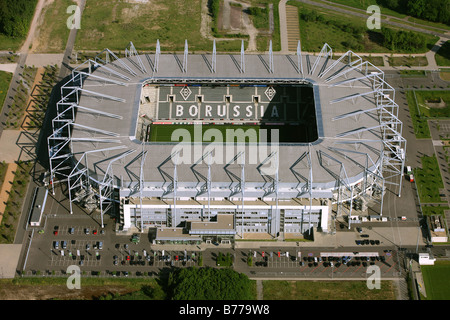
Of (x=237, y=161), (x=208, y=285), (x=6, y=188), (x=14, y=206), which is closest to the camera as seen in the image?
(x=208, y=285)

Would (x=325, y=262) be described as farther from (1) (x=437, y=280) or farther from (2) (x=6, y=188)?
(2) (x=6, y=188)

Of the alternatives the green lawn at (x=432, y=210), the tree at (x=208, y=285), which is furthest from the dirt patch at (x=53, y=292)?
the green lawn at (x=432, y=210)

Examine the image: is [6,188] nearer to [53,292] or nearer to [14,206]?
[14,206]

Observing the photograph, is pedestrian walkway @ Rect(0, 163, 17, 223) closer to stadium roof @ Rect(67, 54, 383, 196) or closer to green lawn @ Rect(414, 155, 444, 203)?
stadium roof @ Rect(67, 54, 383, 196)

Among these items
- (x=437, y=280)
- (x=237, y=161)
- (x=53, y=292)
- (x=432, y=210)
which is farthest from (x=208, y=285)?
(x=432, y=210)

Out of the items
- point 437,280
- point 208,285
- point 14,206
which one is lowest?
point 208,285

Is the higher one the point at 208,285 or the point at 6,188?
the point at 6,188

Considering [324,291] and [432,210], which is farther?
[432,210]

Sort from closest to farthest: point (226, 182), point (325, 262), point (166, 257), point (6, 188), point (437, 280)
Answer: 1. point (437, 280)
2. point (325, 262)
3. point (166, 257)
4. point (226, 182)
5. point (6, 188)
